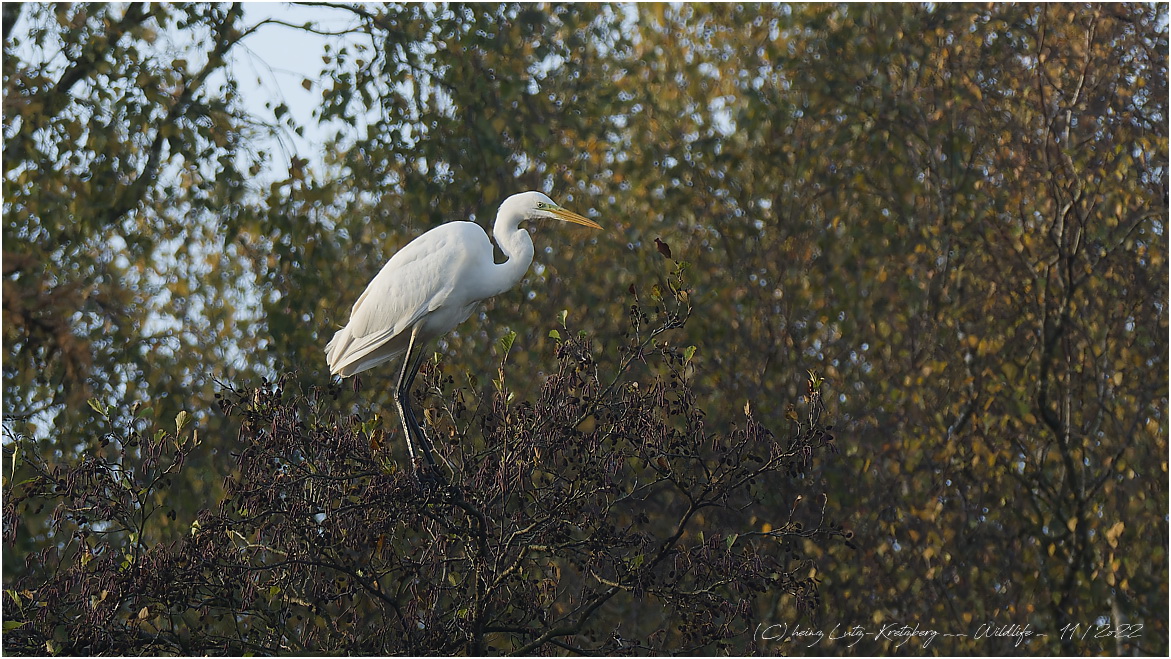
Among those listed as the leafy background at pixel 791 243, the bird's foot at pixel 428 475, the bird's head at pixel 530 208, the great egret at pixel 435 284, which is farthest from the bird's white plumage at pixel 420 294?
the leafy background at pixel 791 243

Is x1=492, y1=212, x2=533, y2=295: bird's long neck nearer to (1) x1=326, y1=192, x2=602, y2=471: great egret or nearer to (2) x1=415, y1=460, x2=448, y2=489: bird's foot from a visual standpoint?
(1) x1=326, y1=192, x2=602, y2=471: great egret

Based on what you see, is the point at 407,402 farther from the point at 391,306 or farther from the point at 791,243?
the point at 791,243

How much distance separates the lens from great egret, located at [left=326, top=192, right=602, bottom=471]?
4.69m

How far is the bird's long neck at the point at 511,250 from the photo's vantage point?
4680 mm

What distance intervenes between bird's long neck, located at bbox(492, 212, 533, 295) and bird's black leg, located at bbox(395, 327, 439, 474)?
0.40 m

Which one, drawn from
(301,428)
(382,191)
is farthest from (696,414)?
(382,191)

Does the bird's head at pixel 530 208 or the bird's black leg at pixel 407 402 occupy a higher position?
the bird's head at pixel 530 208

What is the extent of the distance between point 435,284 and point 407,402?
56 centimetres

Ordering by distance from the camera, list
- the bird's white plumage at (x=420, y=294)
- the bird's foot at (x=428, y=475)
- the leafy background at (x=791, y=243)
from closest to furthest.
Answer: the bird's foot at (x=428, y=475) < the bird's white plumage at (x=420, y=294) < the leafy background at (x=791, y=243)

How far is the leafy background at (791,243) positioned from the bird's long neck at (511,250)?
10.2 feet

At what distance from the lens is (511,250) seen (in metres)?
4.70

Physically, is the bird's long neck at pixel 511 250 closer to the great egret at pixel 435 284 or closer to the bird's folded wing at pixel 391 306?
the great egret at pixel 435 284

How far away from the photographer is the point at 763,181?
9234 mm

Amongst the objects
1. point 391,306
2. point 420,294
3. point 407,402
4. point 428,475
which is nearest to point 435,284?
point 420,294
